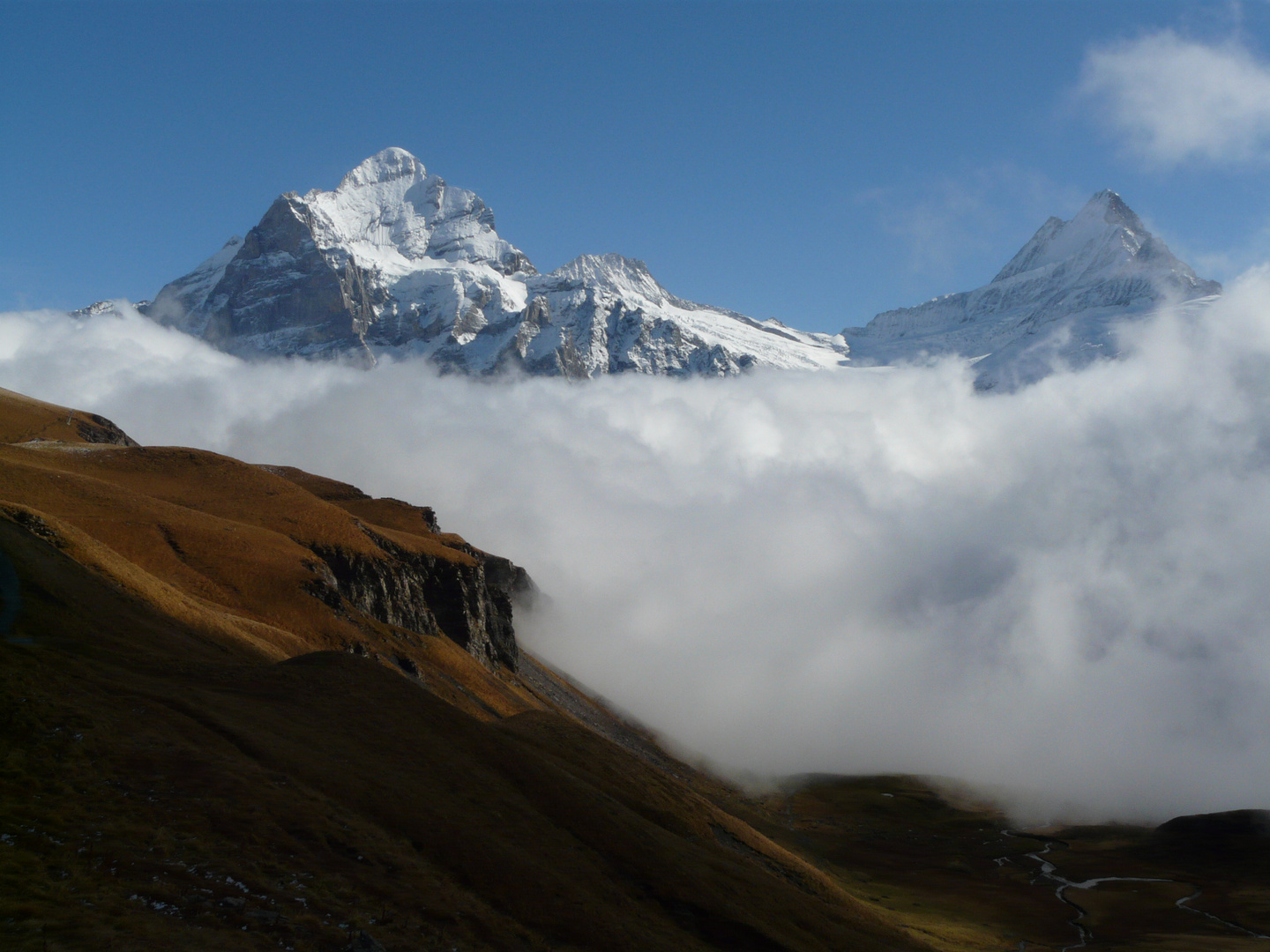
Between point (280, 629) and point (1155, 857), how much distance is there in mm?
169885

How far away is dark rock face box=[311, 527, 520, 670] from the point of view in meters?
127

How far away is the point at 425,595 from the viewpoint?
155000mm

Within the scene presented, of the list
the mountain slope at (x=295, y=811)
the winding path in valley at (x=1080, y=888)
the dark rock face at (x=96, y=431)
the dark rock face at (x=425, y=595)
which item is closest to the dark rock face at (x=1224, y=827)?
the winding path in valley at (x=1080, y=888)

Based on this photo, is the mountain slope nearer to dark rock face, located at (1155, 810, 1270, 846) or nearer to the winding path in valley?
the winding path in valley

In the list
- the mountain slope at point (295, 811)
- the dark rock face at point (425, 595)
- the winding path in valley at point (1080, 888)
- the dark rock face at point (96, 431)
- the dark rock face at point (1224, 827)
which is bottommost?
the winding path in valley at point (1080, 888)

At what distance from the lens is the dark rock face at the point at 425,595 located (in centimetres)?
12688

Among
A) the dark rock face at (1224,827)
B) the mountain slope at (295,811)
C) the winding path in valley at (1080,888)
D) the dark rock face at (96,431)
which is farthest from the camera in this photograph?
the dark rock face at (1224,827)

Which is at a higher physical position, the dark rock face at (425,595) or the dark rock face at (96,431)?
the dark rock face at (96,431)

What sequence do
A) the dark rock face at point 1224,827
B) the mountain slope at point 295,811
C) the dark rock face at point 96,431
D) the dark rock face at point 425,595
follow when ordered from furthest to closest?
the dark rock face at point 1224,827
the dark rock face at point 96,431
the dark rock face at point 425,595
the mountain slope at point 295,811

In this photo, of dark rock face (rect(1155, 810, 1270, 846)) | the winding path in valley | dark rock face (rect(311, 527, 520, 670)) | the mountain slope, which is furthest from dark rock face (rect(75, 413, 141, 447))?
dark rock face (rect(1155, 810, 1270, 846))

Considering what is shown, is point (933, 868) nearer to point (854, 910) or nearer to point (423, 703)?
point (854, 910)

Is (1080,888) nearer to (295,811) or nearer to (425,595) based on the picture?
(425,595)

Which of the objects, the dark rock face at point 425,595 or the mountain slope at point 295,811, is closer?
the mountain slope at point 295,811

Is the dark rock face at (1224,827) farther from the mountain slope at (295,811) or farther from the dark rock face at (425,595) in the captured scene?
the mountain slope at (295,811)
